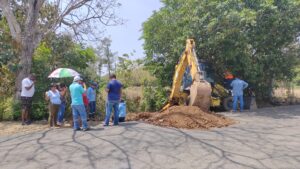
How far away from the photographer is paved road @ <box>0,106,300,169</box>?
8.28 metres

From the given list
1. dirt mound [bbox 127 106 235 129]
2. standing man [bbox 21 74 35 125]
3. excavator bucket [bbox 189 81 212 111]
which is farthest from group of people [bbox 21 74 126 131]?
excavator bucket [bbox 189 81 212 111]

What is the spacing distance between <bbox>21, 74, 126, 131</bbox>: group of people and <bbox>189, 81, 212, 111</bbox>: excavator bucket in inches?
113

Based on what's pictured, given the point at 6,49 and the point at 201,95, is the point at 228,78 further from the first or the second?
the point at 6,49

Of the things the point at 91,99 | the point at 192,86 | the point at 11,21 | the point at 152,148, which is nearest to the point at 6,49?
the point at 11,21

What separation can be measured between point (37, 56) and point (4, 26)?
344 centimetres

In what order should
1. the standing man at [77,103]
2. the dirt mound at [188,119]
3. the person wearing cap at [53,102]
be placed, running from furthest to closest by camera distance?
the person wearing cap at [53,102]
the dirt mound at [188,119]
the standing man at [77,103]

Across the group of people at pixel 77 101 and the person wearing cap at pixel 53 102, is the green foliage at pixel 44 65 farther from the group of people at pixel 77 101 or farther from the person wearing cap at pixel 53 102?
the person wearing cap at pixel 53 102

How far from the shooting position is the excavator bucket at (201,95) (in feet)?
48.4

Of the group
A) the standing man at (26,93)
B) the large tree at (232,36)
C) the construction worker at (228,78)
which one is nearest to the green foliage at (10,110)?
the standing man at (26,93)

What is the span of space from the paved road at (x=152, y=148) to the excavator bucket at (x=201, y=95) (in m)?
2.60

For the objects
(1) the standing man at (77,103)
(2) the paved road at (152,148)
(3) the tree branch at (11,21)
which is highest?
(3) the tree branch at (11,21)

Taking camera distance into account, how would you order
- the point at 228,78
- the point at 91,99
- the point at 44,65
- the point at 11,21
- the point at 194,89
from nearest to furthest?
the point at 194,89 → the point at 91,99 → the point at 11,21 → the point at 44,65 → the point at 228,78

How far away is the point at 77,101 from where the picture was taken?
1155cm

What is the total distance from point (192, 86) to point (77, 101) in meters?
5.40
